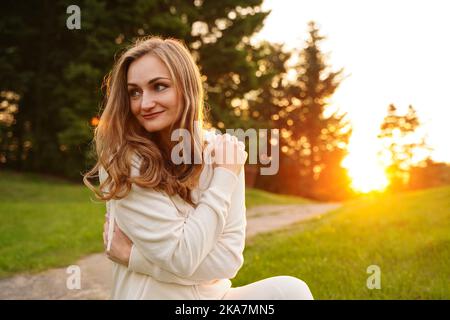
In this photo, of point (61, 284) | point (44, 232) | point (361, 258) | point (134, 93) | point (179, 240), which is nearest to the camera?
Answer: point (179, 240)

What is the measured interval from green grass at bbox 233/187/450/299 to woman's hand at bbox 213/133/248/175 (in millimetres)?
2470

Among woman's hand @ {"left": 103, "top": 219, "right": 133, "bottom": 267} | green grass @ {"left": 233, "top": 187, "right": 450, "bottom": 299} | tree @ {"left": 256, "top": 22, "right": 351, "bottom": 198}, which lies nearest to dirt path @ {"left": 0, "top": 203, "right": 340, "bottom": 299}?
green grass @ {"left": 233, "top": 187, "right": 450, "bottom": 299}

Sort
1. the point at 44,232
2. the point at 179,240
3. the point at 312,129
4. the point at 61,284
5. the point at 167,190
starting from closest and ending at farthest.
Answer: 1. the point at 179,240
2. the point at 167,190
3. the point at 61,284
4. the point at 44,232
5. the point at 312,129

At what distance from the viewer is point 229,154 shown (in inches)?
70.2

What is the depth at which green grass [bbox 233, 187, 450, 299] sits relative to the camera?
3.96m

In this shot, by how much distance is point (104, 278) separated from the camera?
16.3 feet

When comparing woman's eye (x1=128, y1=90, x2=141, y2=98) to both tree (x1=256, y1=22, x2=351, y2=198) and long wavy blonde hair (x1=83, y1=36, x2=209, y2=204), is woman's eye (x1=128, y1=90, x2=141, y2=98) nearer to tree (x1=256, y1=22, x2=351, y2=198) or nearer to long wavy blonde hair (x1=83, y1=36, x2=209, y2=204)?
long wavy blonde hair (x1=83, y1=36, x2=209, y2=204)

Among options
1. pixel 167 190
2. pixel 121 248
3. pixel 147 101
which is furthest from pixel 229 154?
pixel 121 248

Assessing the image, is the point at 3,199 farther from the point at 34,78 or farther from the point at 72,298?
the point at 72,298

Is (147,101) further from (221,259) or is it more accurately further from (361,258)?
(361,258)

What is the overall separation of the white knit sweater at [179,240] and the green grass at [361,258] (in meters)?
2.41

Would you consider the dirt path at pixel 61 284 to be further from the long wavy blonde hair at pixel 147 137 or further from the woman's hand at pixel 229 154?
the woman's hand at pixel 229 154

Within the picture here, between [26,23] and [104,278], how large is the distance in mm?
16171

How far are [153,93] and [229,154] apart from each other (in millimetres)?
399
